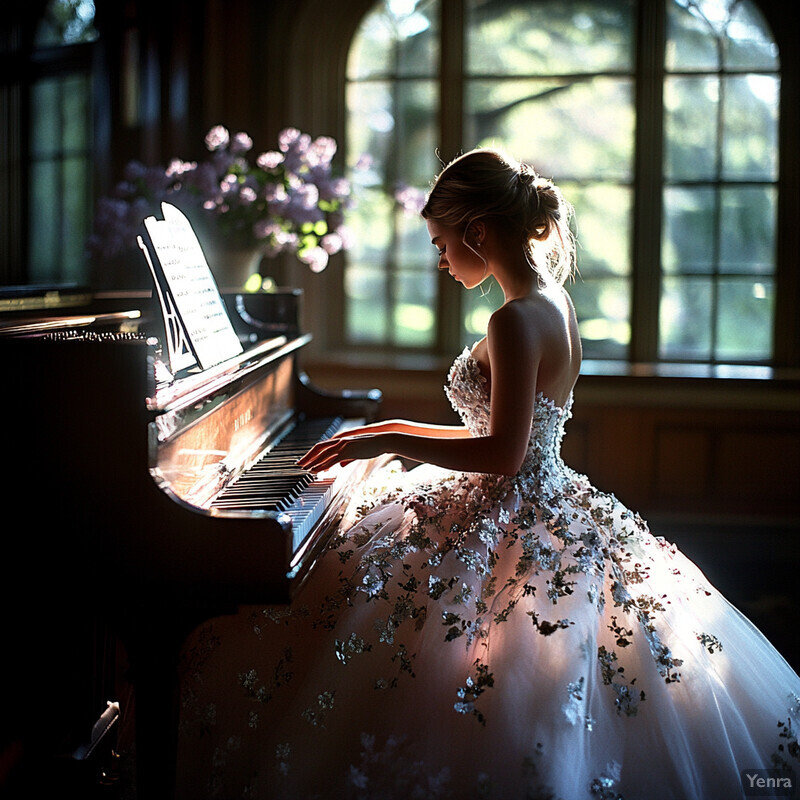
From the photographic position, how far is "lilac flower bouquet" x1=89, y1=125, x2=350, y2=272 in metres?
3.03

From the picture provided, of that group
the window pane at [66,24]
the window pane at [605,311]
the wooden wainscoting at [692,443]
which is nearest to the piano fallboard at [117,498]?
the window pane at [66,24]

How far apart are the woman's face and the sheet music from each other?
522 millimetres

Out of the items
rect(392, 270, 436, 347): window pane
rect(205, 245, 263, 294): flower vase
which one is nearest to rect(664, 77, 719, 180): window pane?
rect(392, 270, 436, 347): window pane

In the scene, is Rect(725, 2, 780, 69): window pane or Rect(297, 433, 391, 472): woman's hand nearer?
Rect(297, 433, 391, 472): woman's hand

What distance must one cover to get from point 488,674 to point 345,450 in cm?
52

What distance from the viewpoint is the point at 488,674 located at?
62.7 inches

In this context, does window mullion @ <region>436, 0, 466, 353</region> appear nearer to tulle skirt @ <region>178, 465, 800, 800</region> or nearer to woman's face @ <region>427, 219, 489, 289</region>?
woman's face @ <region>427, 219, 489, 289</region>

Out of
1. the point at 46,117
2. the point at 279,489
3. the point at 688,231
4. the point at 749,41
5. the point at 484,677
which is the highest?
the point at 749,41

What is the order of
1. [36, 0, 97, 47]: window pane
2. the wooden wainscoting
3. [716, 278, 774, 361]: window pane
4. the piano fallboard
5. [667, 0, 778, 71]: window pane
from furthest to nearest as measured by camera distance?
[716, 278, 774, 361]: window pane < [667, 0, 778, 71]: window pane < the wooden wainscoting < [36, 0, 97, 47]: window pane < the piano fallboard

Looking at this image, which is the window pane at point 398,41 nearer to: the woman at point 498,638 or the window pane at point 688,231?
the window pane at point 688,231

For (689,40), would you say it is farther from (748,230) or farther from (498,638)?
(498,638)

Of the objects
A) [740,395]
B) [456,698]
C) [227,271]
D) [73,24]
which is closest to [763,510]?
[740,395]

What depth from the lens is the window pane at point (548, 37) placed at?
410 centimetres

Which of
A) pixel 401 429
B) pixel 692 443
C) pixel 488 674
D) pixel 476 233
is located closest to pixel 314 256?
pixel 401 429
